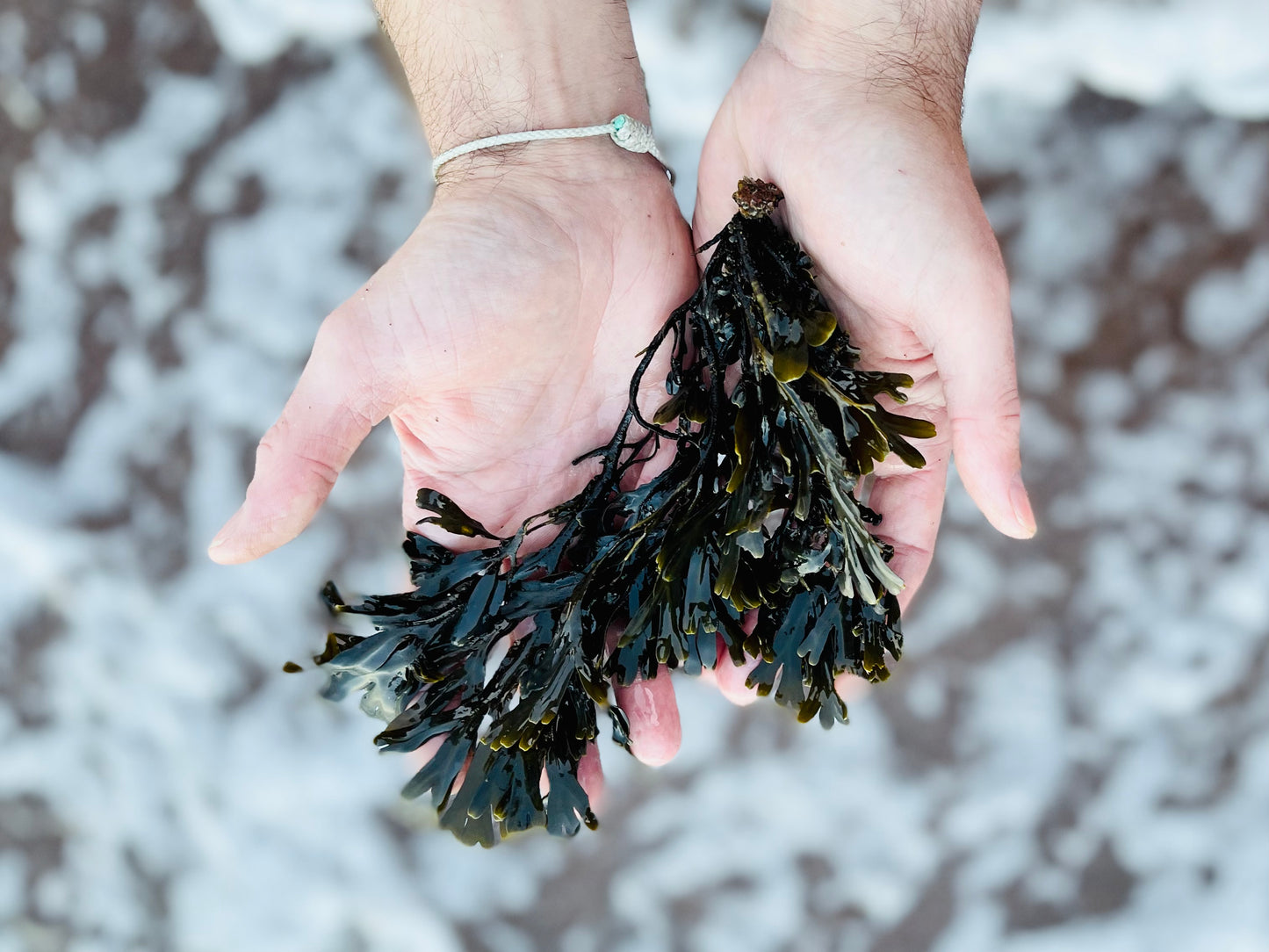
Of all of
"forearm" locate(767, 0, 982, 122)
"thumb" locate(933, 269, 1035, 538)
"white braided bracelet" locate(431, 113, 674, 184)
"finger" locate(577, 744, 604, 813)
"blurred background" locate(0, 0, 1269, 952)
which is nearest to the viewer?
"thumb" locate(933, 269, 1035, 538)

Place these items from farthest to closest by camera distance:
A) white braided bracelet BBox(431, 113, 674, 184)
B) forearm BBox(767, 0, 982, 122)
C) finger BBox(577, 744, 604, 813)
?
white braided bracelet BBox(431, 113, 674, 184) < finger BBox(577, 744, 604, 813) < forearm BBox(767, 0, 982, 122)

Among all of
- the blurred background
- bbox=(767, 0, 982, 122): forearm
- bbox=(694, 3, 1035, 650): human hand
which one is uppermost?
bbox=(767, 0, 982, 122): forearm

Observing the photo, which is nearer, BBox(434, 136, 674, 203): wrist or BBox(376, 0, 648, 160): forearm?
BBox(434, 136, 674, 203): wrist

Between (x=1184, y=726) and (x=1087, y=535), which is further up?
(x=1087, y=535)

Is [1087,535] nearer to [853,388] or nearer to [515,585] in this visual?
[853,388]

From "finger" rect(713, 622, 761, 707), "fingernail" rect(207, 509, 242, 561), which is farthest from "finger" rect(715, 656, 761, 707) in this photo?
"fingernail" rect(207, 509, 242, 561)

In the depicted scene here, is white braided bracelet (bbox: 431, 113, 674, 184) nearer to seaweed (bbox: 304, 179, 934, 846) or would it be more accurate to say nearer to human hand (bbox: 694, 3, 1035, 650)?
human hand (bbox: 694, 3, 1035, 650)

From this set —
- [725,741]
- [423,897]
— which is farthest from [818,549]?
[423,897]
